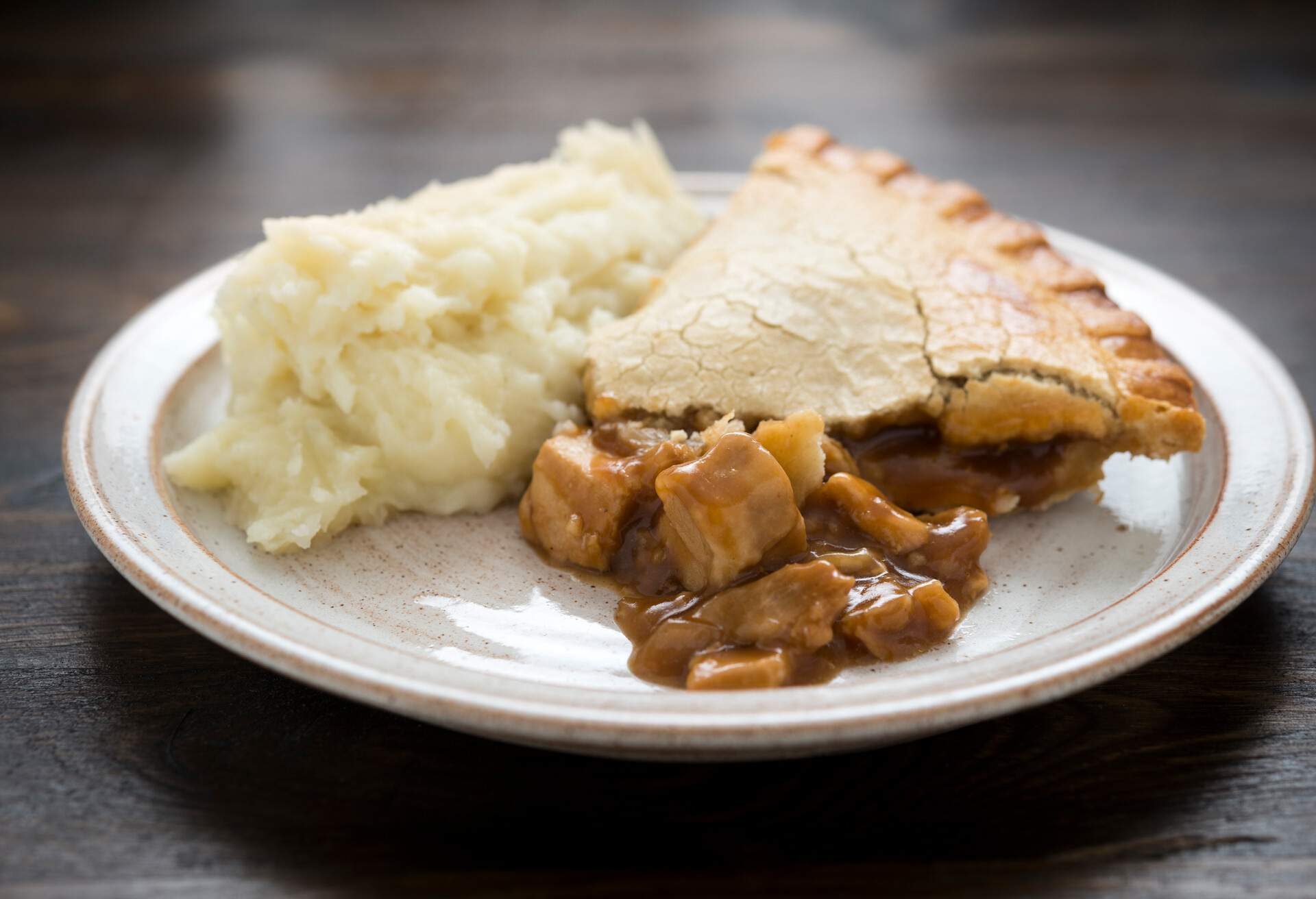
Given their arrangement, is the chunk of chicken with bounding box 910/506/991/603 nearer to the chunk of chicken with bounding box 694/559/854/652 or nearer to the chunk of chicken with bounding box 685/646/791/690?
the chunk of chicken with bounding box 694/559/854/652

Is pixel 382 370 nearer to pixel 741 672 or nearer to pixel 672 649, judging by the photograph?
pixel 672 649

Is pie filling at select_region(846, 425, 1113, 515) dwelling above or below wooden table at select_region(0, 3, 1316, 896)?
above

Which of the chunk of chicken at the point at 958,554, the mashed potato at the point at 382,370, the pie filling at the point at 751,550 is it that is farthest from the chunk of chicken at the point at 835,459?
the mashed potato at the point at 382,370

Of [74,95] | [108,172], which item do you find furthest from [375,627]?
[74,95]

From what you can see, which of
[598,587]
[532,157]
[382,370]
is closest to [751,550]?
[598,587]

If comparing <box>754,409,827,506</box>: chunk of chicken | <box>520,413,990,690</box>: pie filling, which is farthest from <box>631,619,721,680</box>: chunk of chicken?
<box>754,409,827,506</box>: chunk of chicken

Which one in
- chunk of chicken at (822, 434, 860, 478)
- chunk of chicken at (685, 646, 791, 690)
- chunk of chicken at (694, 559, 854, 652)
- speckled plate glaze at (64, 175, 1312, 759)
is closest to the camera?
speckled plate glaze at (64, 175, 1312, 759)

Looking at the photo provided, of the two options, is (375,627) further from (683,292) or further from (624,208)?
(624,208)
